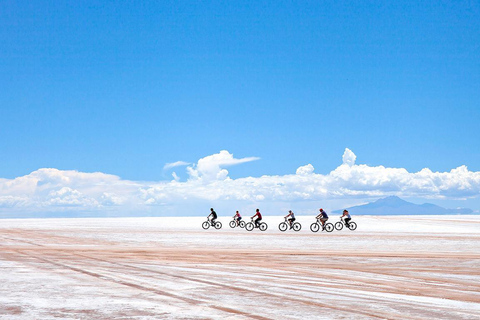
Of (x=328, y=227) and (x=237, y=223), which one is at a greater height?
(x=237, y=223)

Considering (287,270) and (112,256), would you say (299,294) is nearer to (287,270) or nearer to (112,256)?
(287,270)

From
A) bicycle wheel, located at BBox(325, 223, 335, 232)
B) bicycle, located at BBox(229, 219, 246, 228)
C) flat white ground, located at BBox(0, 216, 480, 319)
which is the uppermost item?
bicycle, located at BBox(229, 219, 246, 228)

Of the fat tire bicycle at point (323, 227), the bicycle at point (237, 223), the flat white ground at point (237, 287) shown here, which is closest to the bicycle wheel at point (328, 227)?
the fat tire bicycle at point (323, 227)

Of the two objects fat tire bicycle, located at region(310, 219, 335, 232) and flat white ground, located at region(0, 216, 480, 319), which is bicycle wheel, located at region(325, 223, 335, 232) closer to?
fat tire bicycle, located at region(310, 219, 335, 232)

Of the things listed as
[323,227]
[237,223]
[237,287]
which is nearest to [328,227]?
[323,227]

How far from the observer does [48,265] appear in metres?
16.0

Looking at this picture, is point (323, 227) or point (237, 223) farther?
point (237, 223)

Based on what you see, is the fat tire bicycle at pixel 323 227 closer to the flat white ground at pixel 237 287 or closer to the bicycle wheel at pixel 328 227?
the bicycle wheel at pixel 328 227

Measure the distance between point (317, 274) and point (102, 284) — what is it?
576 centimetres

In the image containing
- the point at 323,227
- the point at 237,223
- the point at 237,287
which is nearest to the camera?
the point at 237,287

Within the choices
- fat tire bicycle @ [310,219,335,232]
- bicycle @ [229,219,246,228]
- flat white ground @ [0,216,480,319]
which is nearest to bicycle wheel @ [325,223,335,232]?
fat tire bicycle @ [310,219,335,232]

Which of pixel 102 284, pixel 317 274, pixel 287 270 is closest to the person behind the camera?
pixel 102 284

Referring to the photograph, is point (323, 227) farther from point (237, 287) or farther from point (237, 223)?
point (237, 287)

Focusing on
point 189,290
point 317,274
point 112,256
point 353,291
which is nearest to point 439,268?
point 317,274
